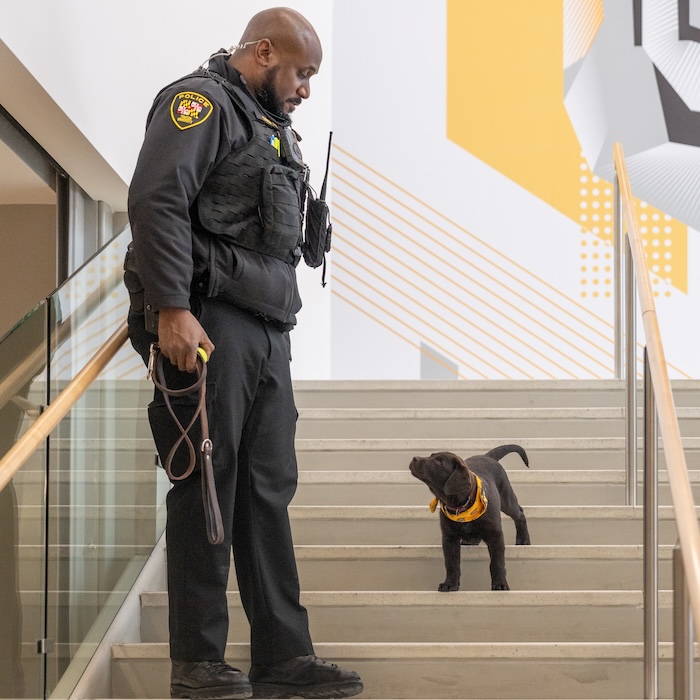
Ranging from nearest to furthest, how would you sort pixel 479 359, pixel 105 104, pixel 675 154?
pixel 105 104
pixel 479 359
pixel 675 154

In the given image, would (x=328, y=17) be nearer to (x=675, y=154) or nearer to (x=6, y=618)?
(x=675, y=154)

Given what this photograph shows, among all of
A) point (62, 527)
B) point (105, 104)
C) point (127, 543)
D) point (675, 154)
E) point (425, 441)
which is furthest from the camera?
point (675, 154)

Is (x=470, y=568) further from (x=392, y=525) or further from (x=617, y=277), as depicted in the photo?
(x=617, y=277)

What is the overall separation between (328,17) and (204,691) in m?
5.77

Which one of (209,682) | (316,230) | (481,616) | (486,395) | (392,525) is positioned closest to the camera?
(209,682)

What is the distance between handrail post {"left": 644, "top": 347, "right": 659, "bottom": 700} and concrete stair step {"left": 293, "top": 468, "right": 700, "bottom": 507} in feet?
3.26

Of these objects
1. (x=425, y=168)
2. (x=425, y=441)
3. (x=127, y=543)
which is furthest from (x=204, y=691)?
(x=425, y=168)

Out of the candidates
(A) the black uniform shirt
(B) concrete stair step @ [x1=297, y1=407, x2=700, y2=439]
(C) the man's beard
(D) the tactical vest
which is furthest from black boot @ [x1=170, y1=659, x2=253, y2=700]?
(B) concrete stair step @ [x1=297, y1=407, x2=700, y2=439]

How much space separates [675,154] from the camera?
7.34m

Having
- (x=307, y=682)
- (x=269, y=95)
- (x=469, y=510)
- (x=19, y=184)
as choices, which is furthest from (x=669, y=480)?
(x=19, y=184)

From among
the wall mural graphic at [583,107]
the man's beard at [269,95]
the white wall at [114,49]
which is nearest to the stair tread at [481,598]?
the man's beard at [269,95]

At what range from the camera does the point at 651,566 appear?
2072mm

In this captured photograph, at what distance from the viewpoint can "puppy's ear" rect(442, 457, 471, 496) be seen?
8.84 feet

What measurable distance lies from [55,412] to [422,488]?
1586 mm
